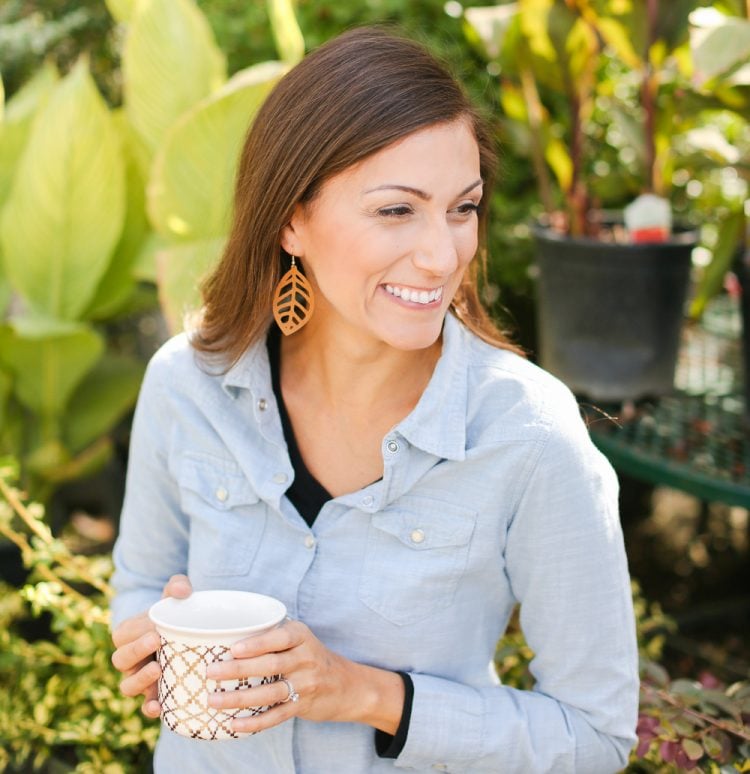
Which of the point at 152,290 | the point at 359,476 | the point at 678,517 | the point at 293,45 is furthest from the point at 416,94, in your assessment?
the point at 678,517

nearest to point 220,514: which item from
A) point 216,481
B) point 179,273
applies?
point 216,481

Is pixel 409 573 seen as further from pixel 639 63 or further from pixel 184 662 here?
pixel 639 63

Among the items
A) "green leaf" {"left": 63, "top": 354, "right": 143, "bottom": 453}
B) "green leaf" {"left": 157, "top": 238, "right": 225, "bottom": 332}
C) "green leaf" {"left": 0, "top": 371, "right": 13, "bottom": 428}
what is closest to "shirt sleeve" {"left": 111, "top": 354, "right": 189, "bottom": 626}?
"green leaf" {"left": 157, "top": 238, "right": 225, "bottom": 332}

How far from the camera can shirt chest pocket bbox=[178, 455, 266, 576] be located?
70.0 inches

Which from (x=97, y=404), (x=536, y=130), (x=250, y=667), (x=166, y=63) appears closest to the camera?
(x=250, y=667)

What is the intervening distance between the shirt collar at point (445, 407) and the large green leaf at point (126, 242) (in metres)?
1.53

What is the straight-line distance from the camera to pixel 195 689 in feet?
4.66

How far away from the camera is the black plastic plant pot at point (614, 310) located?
279cm

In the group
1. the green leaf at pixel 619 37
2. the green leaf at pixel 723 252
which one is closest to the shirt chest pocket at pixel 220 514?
the green leaf at pixel 723 252

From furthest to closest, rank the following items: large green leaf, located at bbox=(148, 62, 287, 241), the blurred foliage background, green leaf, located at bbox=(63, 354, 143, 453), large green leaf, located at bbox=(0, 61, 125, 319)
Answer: green leaf, located at bbox=(63, 354, 143, 453), large green leaf, located at bbox=(0, 61, 125, 319), large green leaf, located at bbox=(148, 62, 287, 241), the blurred foliage background

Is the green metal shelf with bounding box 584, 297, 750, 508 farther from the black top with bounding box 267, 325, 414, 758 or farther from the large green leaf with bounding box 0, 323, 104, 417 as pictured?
the large green leaf with bounding box 0, 323, 104, 417

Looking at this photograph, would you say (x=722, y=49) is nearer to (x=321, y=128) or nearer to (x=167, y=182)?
(x=321, y=128)

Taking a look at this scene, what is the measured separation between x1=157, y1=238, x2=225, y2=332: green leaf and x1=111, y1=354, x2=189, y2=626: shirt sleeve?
0.76 metres

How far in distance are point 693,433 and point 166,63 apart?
5.49 ft
